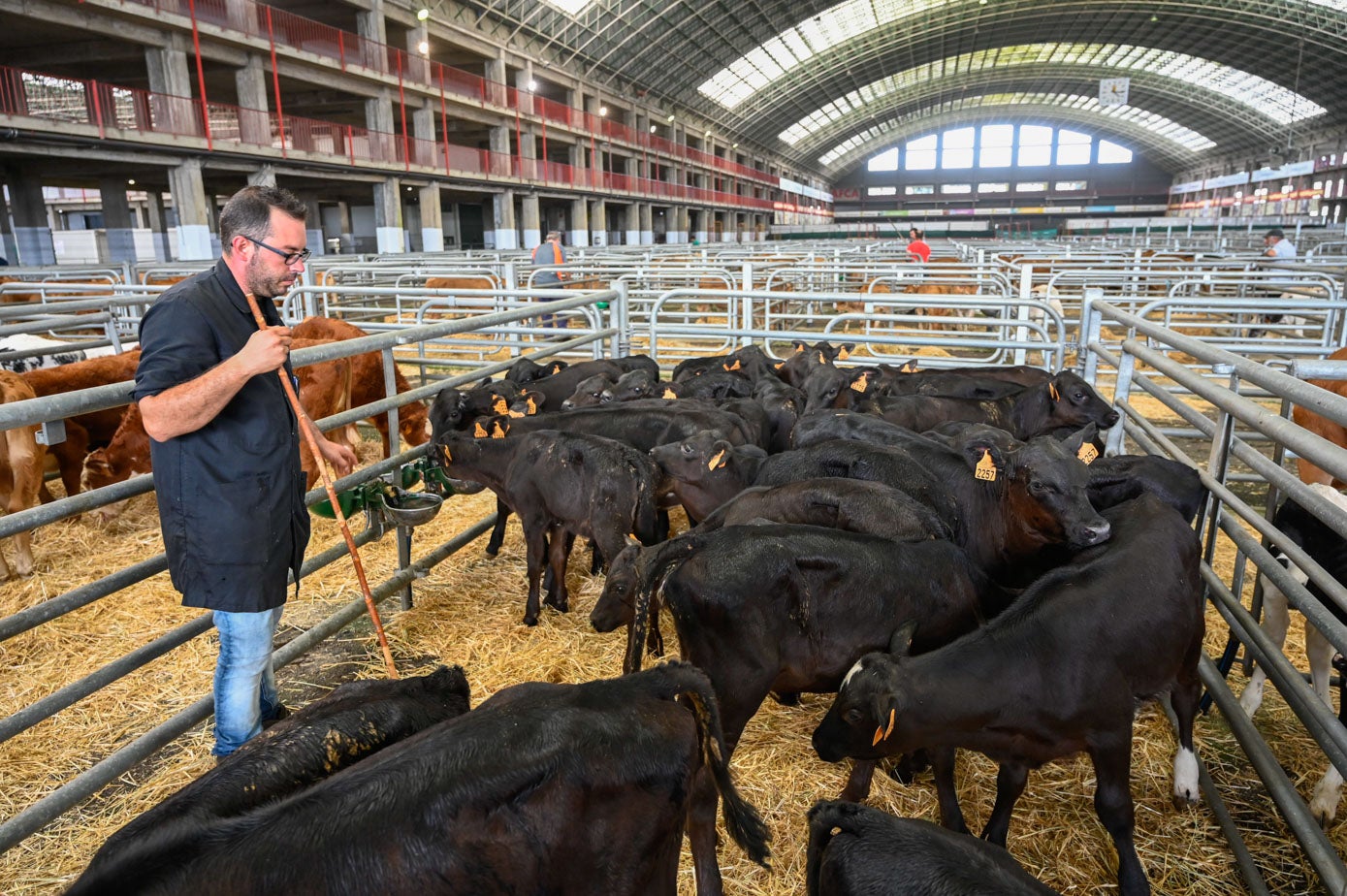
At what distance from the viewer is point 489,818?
6.39 ft

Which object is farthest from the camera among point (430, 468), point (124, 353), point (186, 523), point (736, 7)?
point (736, 7)

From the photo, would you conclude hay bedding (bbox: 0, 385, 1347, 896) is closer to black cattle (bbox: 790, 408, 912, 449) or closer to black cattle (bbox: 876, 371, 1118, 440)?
black cattle (bbox: 876, 371, 1118, 440)

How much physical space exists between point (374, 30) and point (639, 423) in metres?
26.6

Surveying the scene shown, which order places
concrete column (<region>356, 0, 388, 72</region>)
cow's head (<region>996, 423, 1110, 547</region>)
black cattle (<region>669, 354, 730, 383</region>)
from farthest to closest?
1. concrete column (<region>356, 0, 388, 72</region>)
2. black cattle (<region>669, 354, 730, 383</region>)
3. cow's head (<region>996, 423, 1110, 547</region>)

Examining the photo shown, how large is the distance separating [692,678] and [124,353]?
23.0 feet

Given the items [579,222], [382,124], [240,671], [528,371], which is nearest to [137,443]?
[528,371]

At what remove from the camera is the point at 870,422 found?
17.6 feet

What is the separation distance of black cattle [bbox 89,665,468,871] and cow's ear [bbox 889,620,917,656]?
5.06 feet

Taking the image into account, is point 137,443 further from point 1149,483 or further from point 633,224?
point 633,224

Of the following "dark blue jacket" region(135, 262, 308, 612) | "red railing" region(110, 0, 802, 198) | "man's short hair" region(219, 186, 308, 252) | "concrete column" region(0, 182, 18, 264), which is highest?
"red railing" region(110, 0, 802, 198)

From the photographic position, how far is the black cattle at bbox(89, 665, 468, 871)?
6.82 ft

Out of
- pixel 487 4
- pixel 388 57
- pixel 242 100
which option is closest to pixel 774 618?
pixel 242 100

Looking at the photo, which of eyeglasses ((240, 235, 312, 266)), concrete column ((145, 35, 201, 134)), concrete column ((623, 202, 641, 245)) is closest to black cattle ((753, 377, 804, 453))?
eyeglasses ((240, 235, 312, 266))

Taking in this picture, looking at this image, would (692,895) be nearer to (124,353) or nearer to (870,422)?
(870,422)
